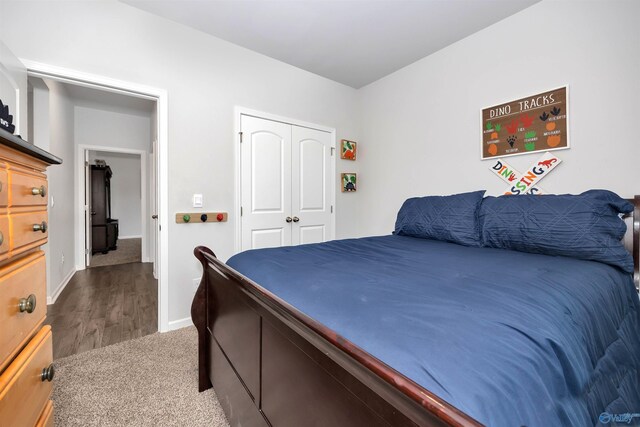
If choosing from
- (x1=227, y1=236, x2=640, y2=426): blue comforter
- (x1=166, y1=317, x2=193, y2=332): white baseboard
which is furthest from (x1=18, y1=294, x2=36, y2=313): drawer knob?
(x1=166, y1=317, x2=193, y2=332): white baseboard

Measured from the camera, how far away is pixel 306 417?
75 centimetres

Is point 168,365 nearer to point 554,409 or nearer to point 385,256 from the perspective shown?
point 385,256

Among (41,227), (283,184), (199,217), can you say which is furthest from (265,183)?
(41,227)

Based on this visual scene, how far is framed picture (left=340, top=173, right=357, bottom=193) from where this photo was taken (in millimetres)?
3672

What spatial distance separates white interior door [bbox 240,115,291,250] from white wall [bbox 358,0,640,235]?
3.78ft

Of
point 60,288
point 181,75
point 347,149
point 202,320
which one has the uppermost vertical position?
point 181,75

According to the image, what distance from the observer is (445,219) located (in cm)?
215

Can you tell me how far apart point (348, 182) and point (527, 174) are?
194 centimetres

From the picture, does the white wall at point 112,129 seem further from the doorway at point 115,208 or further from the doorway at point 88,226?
the doorway at point 115,208

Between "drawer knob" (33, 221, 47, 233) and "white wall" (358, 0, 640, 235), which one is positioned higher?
"white wall" (358, 0, 640, 235)

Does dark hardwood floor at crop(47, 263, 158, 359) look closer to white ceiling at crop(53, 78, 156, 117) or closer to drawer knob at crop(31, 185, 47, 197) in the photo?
drawer knob at crop(31, 185, 47, 197)

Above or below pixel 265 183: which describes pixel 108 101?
above

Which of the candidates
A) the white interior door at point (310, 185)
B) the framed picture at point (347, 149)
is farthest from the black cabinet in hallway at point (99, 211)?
the framed picture at point (347, 149)

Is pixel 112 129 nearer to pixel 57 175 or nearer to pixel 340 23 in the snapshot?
pixel 57 175
